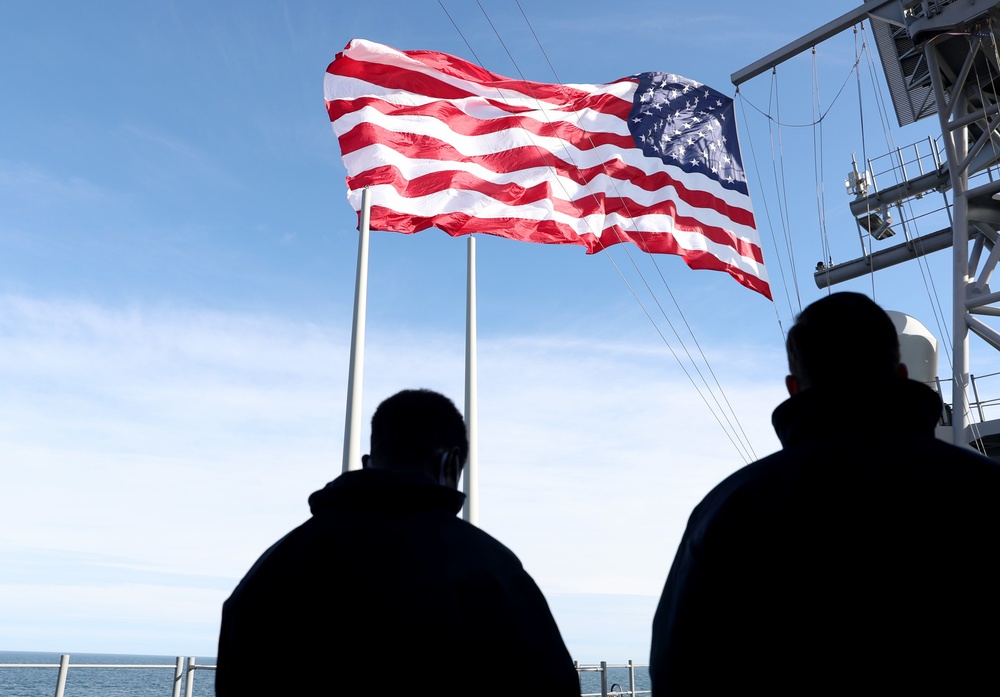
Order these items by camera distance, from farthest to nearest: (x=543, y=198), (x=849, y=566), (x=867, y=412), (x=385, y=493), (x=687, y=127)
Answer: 1. (x=687, y=127)
2. (x=543, y=198)
3. (x=385, y=493)
4. (x=867, y=412)
5. (x=849, y=566)

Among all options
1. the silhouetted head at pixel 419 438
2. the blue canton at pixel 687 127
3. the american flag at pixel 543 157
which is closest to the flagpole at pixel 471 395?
the american flag at pixel 543 157

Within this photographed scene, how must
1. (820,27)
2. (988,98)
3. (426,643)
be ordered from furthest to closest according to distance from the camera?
(820,27)
(988,98)
(426,643)

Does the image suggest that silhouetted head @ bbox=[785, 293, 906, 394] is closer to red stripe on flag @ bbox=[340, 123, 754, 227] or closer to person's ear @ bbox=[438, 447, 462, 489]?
person's ear @ bbox=[438, 447, 462, 489]

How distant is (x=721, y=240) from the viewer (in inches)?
408

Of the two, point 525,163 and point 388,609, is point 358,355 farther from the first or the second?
point 388,609

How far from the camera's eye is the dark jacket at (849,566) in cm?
150

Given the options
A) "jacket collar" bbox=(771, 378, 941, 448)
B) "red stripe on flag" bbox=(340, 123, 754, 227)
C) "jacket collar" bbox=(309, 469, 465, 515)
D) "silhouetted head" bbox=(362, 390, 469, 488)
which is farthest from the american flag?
"jacket collar" bbox=(771, 378, 941, 448)

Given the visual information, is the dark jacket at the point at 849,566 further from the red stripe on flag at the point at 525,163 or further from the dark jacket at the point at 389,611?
the red stripe on flag at the point at 525,163

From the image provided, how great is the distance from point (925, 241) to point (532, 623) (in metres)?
15.1

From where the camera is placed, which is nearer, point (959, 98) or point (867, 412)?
point (867, 412)

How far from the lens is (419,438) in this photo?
2207mm

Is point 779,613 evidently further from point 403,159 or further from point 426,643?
point 403,159

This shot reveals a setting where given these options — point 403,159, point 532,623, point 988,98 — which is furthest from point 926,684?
point 988,98

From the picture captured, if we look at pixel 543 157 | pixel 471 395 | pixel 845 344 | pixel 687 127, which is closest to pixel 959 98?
pixel 687 127
